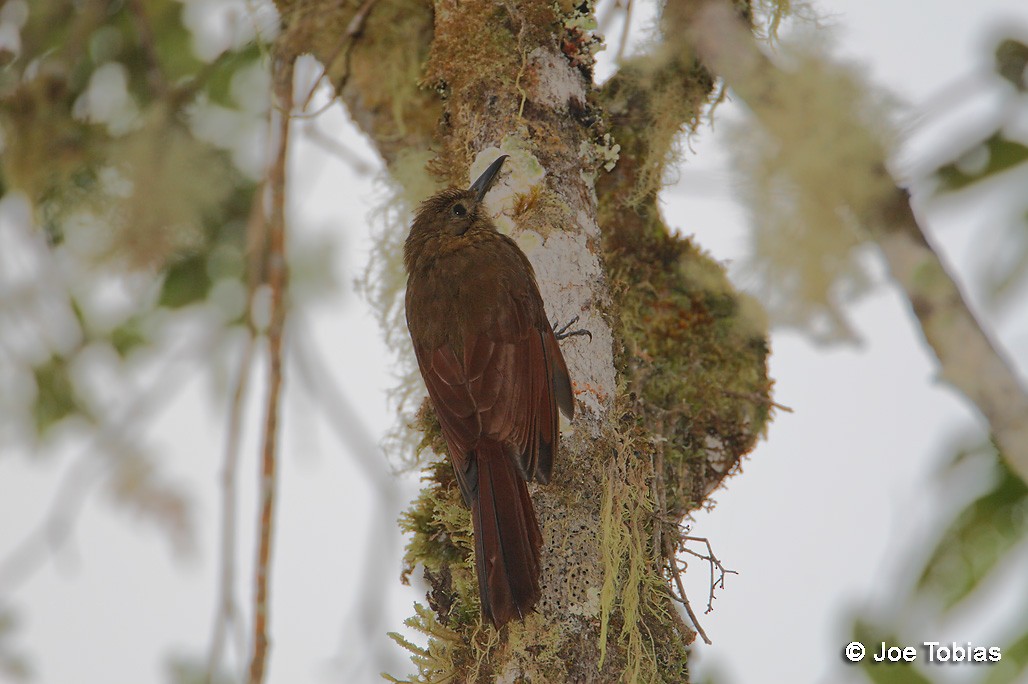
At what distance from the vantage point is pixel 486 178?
304cm

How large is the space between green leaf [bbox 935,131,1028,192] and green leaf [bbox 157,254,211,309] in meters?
3.56

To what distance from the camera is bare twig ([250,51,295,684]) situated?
129 inches

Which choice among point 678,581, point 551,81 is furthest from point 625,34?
point 678,581

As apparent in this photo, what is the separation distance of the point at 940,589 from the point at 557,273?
1265mm

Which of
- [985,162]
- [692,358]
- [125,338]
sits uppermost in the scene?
[125,338]

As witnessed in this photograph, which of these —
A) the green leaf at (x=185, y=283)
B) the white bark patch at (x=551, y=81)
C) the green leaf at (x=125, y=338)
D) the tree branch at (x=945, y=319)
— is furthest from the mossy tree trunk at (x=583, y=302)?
the green leaf at (x=125, y=338)

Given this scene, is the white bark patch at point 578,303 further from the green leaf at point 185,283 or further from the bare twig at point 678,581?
the green leaf at point 185,283

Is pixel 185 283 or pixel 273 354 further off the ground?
pixel 185 283

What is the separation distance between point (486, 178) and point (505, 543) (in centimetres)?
109

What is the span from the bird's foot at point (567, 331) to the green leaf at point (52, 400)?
284cm

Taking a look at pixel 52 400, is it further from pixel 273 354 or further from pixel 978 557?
pixel 978 557

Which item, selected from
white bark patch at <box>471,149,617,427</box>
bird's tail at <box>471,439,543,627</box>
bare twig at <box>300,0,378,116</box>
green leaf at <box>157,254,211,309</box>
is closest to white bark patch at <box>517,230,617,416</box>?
white bark patch at <box>471,149,617,427</box>

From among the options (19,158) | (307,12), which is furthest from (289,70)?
(19,158)

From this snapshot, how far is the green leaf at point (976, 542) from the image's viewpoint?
231 cm
